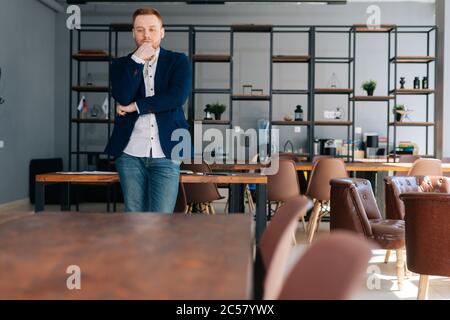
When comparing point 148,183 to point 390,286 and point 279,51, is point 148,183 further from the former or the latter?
point 279,51

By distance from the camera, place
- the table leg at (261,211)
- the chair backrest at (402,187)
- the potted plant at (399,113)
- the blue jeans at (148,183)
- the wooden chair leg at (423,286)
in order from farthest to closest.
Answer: the potted plant at (399,113) < the chair backrest at (402,187) < the table leg at (261,211) < the wooden chair leg at (423,286) < the blue jeans at (148,183)

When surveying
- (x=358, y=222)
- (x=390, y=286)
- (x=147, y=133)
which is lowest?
(x=390, y=286)

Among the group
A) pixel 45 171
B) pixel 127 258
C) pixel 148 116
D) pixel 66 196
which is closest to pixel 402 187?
pixel 148 116

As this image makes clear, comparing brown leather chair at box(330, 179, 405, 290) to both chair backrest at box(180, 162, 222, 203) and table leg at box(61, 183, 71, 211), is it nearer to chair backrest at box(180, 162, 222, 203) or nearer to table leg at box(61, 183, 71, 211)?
chair backrest at box(180, 162, 222, 203)

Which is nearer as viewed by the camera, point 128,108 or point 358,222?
point 128,108

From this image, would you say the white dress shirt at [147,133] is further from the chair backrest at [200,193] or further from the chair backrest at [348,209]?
the chair backrest at [200,193]

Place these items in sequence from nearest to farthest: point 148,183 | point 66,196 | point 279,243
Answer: point 279,243 < point 148,183 < point 66,196

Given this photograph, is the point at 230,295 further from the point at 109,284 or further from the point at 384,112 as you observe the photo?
A: the point at 384,112

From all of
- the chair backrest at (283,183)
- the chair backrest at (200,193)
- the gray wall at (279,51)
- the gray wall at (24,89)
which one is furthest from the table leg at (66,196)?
the gray wall at (279,51)

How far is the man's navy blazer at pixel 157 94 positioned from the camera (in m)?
2.46

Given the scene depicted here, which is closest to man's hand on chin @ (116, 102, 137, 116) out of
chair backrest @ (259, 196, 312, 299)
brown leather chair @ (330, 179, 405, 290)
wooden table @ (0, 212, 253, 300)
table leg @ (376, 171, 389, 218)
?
wooden table @ (0, 212, 253, 300)

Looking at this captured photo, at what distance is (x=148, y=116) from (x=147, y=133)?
0.31 ft

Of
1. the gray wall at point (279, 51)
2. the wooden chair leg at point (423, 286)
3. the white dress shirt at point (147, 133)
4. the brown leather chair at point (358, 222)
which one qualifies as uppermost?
the gray wall at point (279, 51)

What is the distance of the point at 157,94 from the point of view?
2.50 m
